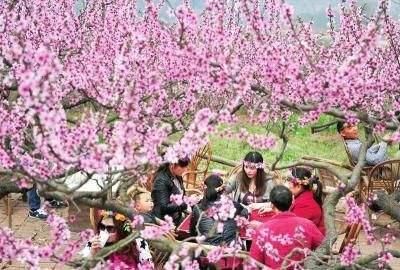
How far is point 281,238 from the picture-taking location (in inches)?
170

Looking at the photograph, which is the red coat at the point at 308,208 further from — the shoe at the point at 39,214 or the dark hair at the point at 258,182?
the shoe at the point at 39,214

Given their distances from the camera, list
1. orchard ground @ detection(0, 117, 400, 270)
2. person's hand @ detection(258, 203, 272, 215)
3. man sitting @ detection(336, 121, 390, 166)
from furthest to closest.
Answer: man sitting @ detection(336, 121, 390, 166)
orchard ground @ detection(0, 117, 400, 270)
person's hand @ detection(258, 203, 272, 215)

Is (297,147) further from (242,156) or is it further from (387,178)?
(387,178)

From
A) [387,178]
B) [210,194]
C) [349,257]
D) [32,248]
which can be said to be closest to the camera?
[32,248]

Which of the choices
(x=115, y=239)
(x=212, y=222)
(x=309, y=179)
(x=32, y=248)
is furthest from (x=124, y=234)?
(x=309, y=179)

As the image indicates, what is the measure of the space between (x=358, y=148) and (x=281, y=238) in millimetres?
3126

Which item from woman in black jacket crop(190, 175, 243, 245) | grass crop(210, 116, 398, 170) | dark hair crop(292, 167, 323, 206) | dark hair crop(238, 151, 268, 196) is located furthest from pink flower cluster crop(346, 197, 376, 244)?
grass crop(210, 116, 398, 170)

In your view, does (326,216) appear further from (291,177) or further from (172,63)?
(172,63)

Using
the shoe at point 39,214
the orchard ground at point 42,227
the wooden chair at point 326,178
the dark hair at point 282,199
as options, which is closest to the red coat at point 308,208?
the dark hair at point 282,199

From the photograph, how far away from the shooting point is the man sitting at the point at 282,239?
4.31 meters

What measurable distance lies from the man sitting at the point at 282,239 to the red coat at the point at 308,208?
2.88ft

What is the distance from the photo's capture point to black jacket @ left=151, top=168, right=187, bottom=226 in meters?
5.78

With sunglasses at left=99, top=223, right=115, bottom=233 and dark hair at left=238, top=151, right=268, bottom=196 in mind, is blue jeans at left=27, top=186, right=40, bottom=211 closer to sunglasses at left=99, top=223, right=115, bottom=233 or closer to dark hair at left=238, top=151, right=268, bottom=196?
dark hair at left=238, top=151, right=268, bottom=196

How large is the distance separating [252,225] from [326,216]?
3.46 ft
